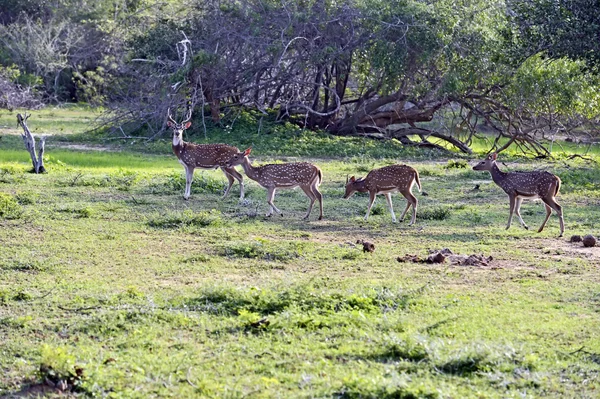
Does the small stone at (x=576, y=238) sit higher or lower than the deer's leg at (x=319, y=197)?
higher

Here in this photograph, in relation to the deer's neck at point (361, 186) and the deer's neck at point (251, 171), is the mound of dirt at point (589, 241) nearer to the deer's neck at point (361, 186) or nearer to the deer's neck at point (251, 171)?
the deer's neck at point (361, 186)

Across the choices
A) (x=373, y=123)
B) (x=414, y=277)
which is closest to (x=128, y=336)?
(x=414, y=277)

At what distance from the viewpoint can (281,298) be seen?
350 inches

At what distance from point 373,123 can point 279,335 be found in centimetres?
1967

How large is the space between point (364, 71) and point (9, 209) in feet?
47.7

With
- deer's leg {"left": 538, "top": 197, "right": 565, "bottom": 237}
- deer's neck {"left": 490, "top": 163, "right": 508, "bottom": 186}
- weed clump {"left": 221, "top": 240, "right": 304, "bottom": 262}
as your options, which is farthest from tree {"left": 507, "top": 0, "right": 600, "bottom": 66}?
weed clump {"left": 221, "top": 240, "right": 304, "bottom": 262}

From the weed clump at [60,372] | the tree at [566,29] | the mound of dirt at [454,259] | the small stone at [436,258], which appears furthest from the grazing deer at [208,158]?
the weed clump at [60,372]

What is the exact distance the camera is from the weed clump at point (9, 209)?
13.5 meters

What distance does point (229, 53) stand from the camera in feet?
84.2

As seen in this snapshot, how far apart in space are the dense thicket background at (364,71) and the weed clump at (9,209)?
10.7 metres

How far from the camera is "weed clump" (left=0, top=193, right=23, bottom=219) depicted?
13.5 m

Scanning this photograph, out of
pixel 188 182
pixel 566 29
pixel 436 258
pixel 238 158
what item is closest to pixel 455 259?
pixel 436 258

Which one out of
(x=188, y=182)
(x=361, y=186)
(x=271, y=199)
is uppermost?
(x=361, y=186)

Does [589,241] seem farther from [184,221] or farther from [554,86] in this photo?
[554,86]
